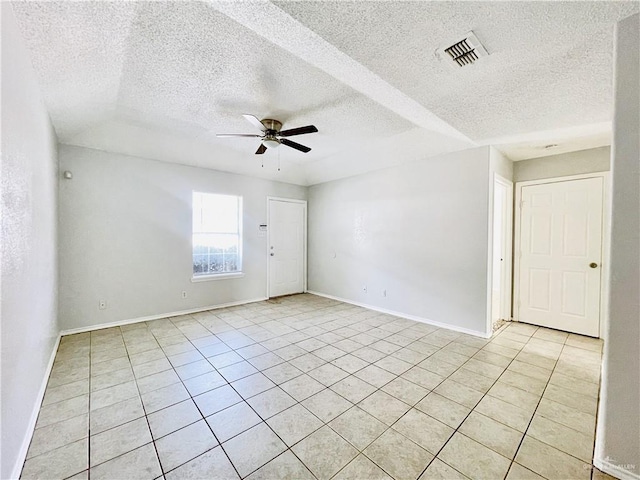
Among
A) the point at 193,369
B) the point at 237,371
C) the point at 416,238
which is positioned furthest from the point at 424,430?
the point at 416,238

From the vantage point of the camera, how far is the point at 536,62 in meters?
1.88

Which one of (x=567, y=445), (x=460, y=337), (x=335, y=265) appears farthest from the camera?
(x=335, y=265)

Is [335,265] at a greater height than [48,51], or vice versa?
[48,51]

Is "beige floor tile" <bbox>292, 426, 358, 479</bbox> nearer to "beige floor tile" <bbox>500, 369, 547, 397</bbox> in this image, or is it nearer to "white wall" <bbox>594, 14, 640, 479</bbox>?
"white wall" <bbox>594, 14, 640, 479</bbox>

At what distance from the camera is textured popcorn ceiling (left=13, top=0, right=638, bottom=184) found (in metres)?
1.49

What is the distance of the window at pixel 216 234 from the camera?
4.80m

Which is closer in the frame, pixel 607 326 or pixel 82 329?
pixel 607 326

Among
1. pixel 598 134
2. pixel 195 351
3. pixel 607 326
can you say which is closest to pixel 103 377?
pixel 195 351

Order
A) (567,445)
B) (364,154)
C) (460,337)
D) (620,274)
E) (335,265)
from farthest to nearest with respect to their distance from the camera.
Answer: (335,265)
(364,154)
(460,337)
(567,445)
(620,274)

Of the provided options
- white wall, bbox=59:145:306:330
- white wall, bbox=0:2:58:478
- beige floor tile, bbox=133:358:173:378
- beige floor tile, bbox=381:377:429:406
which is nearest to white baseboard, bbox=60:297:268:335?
white wall, bbox=59:145:306:330

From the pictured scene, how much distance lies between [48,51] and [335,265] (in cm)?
483

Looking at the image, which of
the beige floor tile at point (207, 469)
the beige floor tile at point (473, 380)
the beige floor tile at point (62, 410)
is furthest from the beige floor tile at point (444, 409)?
the beige floor tile at point (62, 410)

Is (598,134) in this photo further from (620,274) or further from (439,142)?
(620,274)

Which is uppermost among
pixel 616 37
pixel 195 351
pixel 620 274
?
pixel 616 37
